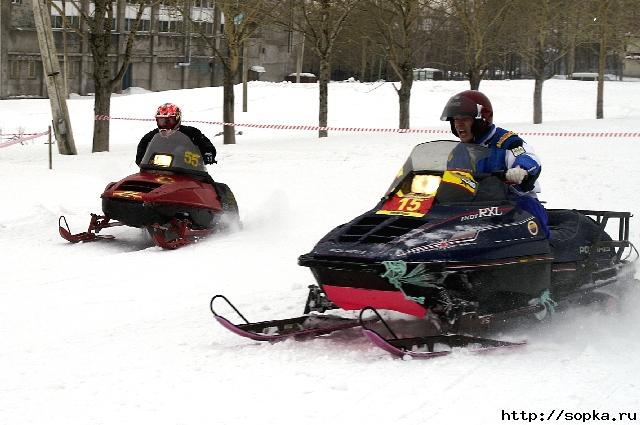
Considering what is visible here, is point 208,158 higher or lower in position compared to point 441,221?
higher

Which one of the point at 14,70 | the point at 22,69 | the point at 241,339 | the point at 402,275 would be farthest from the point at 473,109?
the point at 22,69

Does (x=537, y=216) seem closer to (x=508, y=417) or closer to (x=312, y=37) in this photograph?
(x=508, y=417)

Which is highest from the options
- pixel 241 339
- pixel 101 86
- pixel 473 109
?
pixel 101 86

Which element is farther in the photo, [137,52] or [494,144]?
[137,52]

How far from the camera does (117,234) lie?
12.9m

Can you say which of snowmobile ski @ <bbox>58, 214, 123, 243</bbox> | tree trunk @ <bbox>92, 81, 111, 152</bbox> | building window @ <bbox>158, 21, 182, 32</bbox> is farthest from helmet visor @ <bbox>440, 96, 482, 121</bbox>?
building window @ <bbox>158, 21, 182, 32</bbox>

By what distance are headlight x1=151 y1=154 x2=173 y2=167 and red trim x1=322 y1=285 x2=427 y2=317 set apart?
554 cm

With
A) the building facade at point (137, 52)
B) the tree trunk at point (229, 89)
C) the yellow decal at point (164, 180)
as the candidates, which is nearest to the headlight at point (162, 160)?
the yellow decal at point (164, 180)

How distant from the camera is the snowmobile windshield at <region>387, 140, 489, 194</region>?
284 inches

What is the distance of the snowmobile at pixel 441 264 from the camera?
6500mm

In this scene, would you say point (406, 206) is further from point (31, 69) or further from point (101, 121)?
point (31, 69)

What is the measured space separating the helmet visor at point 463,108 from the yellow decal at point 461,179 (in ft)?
1.65

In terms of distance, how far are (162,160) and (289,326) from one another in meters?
5.35

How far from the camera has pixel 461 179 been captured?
23.2 feet
